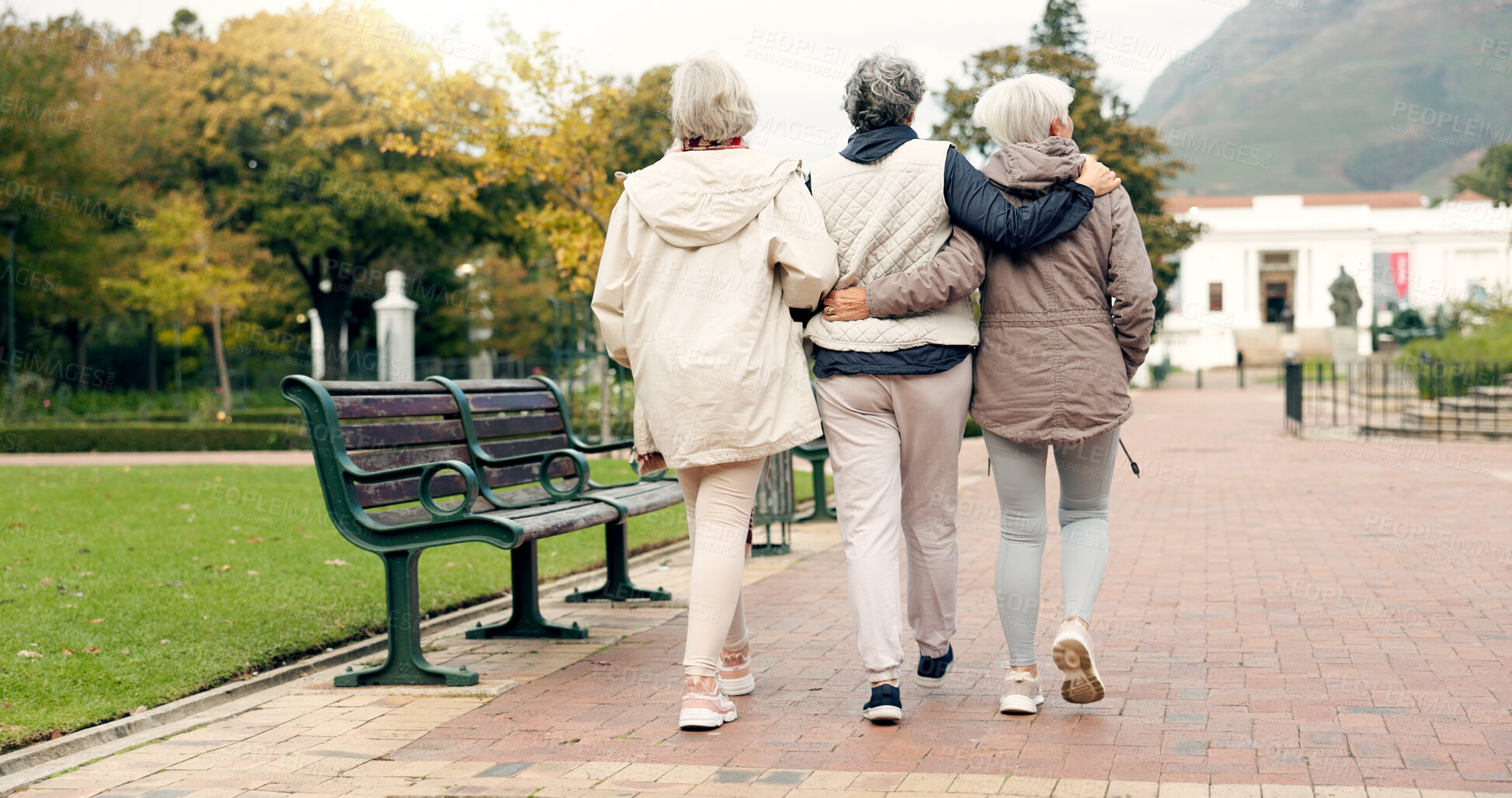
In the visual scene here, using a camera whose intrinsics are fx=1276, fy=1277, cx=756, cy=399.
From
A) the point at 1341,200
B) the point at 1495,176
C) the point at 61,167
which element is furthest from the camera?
the point at 1341,200

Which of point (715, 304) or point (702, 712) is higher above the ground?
point (715, 304)

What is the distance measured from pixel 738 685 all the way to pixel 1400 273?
75378 millimetres

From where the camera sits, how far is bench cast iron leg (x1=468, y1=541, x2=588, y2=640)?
5195mm

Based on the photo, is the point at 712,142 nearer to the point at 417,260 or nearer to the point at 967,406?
the point at 967,406

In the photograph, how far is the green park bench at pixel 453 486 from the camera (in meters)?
4.37

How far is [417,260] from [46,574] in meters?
35.0

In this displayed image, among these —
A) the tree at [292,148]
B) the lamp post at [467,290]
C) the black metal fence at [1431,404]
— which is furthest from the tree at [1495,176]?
the tree at [292,148]

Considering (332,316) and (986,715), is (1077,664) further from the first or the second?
(332,316)

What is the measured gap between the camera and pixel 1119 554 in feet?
24.4

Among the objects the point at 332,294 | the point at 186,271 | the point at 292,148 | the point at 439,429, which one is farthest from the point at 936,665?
the point at 332,294

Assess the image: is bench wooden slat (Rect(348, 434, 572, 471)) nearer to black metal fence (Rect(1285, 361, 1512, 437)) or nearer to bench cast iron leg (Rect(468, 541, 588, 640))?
bench cast iron leg (Rect(468, 541, 588, 640))

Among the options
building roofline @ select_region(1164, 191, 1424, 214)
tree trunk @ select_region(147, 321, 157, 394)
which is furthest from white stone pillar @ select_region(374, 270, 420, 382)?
building roofline @ select_region(1164, 191, 1424, 214)

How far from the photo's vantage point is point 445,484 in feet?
16.9

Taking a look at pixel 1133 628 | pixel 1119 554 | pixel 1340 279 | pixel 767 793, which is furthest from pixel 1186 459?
pixel 1340 279
